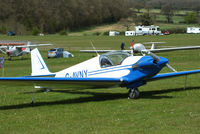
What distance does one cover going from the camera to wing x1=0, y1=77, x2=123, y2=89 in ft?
39.6

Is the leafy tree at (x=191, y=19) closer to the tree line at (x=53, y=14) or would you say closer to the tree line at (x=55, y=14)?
the tree line at (x=55, y=14)

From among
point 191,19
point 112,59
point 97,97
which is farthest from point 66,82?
point 191,19

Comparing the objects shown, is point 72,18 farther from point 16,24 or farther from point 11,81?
point 11,81

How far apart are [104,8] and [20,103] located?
17850 cm

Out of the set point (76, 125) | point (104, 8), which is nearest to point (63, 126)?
point (76, 125)

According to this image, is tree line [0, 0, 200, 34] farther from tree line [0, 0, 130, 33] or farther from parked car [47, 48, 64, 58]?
parked car [47, 48, 64, 58]

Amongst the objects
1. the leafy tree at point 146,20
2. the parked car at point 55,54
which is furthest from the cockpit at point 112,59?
the leafy tree at point 146,20

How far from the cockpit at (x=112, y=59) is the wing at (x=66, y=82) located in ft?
2.65

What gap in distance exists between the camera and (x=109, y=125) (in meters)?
9.62

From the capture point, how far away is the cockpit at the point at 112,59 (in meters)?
13.8

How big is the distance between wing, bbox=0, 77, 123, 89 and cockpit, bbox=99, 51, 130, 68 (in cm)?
81

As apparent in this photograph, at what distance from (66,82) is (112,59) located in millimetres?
2126

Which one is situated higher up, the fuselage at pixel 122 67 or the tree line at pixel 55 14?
the fuselage at pixel 122 67

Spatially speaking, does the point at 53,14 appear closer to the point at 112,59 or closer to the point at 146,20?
the point at 146,20
